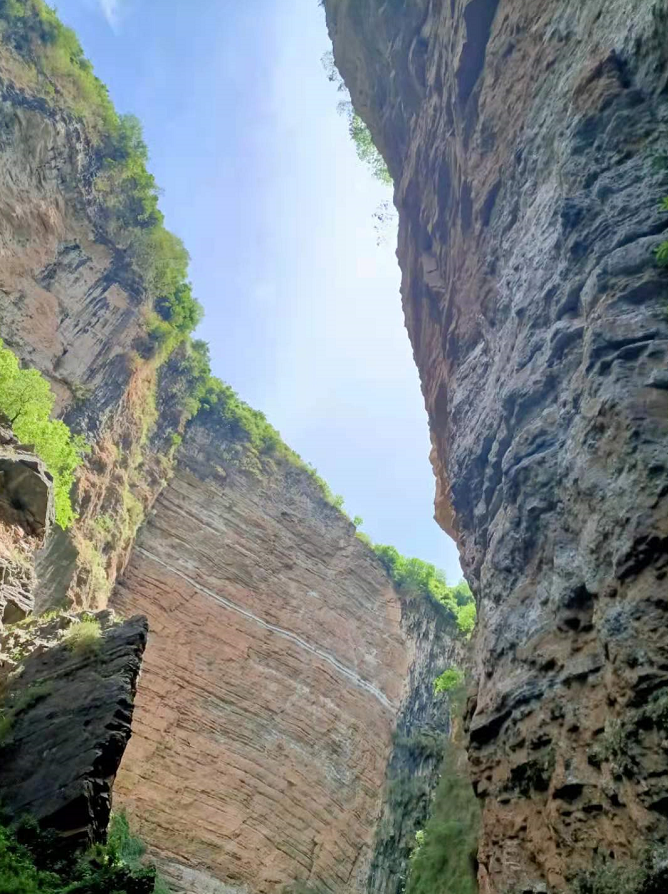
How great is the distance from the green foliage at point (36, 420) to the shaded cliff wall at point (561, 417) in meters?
7.55

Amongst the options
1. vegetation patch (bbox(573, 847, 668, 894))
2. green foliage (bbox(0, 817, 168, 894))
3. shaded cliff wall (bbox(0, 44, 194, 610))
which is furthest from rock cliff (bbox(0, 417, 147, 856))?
vegetation patch (bbox(573, 847, 668, 894))

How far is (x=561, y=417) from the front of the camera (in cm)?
846

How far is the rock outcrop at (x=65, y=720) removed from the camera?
24.3 ft

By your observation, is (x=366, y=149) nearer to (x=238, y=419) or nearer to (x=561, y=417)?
(x=238, y=419)

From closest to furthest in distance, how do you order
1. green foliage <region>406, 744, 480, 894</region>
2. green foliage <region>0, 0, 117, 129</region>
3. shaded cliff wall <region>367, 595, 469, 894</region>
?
green foliage <region>406, 744, 480, 894</region>
shaded cliff wall <region>367, 595, 469, 894</region>
green foliage <region>0, 0, 117, 129</region>

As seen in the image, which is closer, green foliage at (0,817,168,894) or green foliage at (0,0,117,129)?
green foliage at (0,817,168,894)

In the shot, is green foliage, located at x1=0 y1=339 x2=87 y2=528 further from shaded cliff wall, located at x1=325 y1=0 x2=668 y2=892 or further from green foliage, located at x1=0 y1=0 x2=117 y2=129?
green foliage, located at x1=0 y1=0 x2=117 y2=129

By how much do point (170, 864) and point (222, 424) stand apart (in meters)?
13.6

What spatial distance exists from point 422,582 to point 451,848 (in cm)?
1583

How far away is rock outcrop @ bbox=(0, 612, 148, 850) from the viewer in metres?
7.42

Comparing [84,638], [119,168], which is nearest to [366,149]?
[119,168]

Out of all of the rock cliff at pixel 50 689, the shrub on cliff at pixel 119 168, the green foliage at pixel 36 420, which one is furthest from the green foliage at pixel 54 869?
the shrub on cliff at pixel 119 168

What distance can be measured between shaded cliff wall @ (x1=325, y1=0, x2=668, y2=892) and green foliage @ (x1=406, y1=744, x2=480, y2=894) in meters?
1.97

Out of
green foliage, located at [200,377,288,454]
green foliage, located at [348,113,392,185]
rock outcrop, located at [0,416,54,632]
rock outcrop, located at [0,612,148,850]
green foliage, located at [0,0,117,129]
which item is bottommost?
rock outcrop, located at [0,612,148,850]
